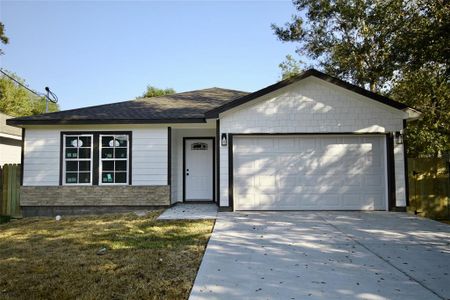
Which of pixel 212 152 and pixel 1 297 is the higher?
pixel 212 152

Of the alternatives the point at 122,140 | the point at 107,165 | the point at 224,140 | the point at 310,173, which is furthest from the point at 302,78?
the point at 107,165

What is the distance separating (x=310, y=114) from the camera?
9.62 m

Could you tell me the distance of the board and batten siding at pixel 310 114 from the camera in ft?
31.4

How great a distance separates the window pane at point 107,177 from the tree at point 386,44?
936 cm

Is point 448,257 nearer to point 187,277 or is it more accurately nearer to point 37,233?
point 187,277

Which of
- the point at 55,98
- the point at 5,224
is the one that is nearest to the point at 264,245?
the point at 5,224

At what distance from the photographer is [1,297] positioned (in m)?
3.71

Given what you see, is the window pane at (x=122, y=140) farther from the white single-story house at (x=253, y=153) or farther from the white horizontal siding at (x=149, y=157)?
the white horizontal siding at (x=149, y=157)

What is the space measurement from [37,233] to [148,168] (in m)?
3.65

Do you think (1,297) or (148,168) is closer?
(1,297)

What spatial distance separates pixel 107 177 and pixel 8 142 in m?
8.62

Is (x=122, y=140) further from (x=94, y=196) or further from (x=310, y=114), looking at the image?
(x=310, y=114)

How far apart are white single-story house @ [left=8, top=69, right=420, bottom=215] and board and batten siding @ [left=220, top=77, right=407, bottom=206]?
3 cm

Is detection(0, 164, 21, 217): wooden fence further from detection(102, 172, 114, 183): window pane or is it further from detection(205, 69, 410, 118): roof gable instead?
detection(205, 69, 410, 118): roof gable
